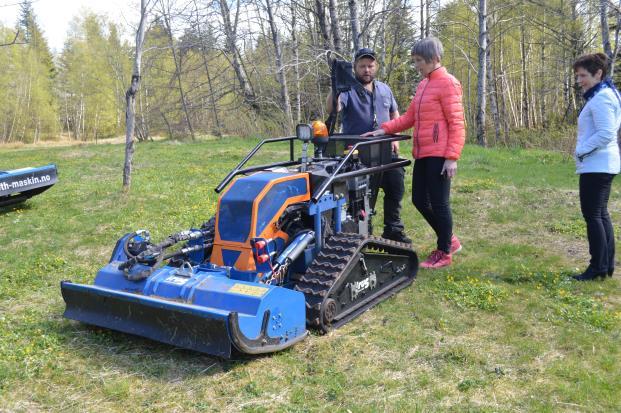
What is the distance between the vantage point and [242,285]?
13.6ft

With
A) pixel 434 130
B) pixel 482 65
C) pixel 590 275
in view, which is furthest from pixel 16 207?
pixel 482 65

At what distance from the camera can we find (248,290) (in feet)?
13.3

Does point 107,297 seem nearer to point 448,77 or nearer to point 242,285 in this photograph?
point 242,285

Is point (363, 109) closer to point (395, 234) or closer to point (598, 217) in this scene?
point (395, 234)

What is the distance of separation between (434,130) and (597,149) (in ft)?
4.91

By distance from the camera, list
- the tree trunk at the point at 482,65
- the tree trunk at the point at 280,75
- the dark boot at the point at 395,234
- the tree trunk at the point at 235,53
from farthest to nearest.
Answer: the tree trunk at the point at 235,53, the tree trunk at the point at 280,75, the tree trunk at the point at 482,65, the dark boot at the point at 395,234

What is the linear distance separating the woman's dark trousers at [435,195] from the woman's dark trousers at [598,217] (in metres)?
1.29

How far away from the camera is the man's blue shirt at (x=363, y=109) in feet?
20.3

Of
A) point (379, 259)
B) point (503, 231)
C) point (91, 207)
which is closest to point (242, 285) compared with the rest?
point (379, 259)

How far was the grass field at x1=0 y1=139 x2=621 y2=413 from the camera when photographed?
3.60 meters

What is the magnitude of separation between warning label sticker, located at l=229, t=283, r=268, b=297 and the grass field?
0.50 meters

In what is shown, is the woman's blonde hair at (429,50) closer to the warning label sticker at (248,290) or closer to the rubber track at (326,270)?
the rubber track at (326,270)

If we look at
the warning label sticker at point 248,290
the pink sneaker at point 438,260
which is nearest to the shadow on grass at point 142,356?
the warning label sticker at point 248,290

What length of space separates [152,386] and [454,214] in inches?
236
